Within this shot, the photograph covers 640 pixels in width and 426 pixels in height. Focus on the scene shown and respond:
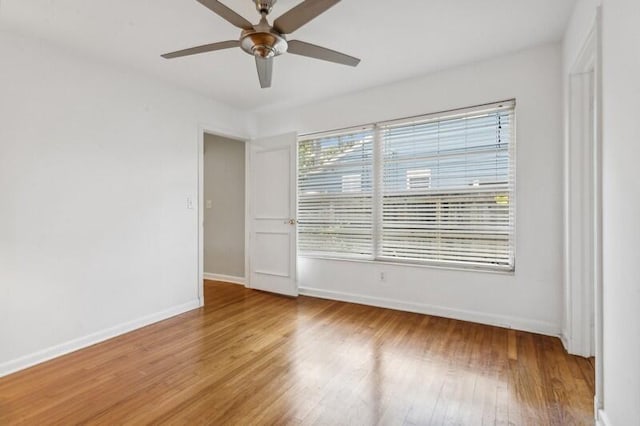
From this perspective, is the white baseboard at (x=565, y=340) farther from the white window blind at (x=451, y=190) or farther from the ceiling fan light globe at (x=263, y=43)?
the ceiling fan light globe at (x=263, y=43)

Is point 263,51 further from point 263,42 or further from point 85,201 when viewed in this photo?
point 85,201

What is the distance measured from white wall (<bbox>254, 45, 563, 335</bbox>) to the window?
0.11 metres

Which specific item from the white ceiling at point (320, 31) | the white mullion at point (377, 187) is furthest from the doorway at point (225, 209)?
the white mullion at point (377, 187)

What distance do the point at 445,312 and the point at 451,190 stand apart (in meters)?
1.28

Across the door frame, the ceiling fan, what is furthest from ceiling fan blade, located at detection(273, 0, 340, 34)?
the door frame

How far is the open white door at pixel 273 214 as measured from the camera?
4.09m

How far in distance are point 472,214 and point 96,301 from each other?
12.0 ft

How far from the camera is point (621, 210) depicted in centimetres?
136

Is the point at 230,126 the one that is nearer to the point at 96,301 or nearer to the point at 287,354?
the point at 96,301

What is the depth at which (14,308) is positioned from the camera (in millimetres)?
2299

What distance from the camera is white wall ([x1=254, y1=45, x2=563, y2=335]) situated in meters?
2.71

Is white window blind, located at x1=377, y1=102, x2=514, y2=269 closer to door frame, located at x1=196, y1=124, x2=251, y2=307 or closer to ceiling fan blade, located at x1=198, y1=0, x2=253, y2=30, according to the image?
door frame, located at x1=196, y1=124, x2=251, y2=307

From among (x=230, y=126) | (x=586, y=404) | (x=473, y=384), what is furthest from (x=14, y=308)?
(x=586, y=404)

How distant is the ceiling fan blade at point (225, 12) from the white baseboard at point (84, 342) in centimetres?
281
